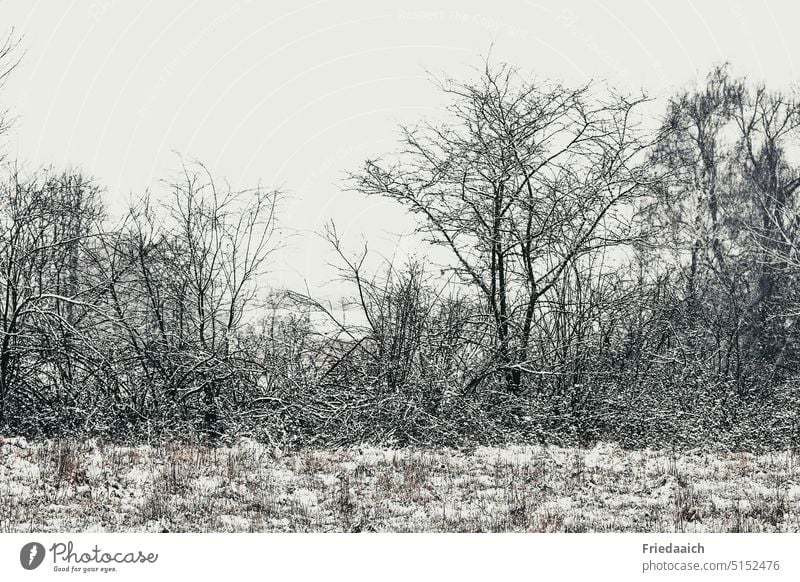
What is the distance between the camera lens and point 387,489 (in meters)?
8.65

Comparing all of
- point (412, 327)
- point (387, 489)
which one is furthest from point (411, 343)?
point (387, 489)

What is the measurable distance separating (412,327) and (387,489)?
4.32m

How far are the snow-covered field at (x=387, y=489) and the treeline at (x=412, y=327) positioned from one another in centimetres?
115

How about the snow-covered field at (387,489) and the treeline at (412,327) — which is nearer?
the snow-covered field at (387,489)

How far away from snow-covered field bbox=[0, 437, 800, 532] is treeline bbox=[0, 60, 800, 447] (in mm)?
1152

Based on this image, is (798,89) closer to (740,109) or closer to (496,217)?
(740,109)

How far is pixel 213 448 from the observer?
444 inches

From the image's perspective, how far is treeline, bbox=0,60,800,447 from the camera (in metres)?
12.4

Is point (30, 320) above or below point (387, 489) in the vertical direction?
above

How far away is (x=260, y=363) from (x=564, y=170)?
6.11 m

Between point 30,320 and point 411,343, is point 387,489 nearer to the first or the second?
point 411,343

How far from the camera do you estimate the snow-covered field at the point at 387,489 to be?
7.27m
